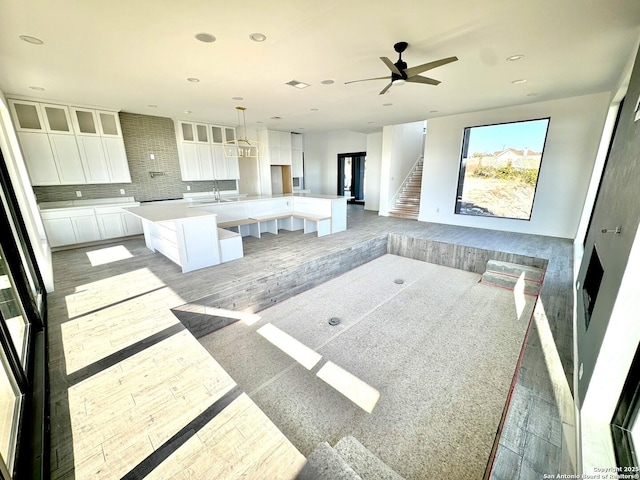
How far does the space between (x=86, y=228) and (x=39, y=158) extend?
1.45 metres

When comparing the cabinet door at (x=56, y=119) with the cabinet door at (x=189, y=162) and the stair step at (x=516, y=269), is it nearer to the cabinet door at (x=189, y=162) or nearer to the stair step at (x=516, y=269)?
the cabinet door at (x=189, y=162)

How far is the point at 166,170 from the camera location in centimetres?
642

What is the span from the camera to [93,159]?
17.2 feet

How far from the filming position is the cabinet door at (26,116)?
4375mm

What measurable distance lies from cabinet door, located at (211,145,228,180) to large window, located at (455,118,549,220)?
6.42 m

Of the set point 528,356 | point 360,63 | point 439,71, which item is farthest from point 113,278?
point 439,71

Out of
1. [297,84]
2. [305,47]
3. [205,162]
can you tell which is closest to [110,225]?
[205,162]

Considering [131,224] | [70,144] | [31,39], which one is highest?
[31,39]

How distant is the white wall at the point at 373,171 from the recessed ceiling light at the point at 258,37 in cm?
670

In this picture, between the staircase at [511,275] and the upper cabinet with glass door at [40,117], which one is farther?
the upper cabinet with glass door at [40,117]

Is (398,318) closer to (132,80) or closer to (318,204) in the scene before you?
(318,204)

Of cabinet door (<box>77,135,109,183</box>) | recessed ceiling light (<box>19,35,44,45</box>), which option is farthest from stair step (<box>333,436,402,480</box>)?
cabinet door (<box>77,135,109,183</box>)

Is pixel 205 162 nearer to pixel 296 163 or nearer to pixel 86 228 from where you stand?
pixel 86 228

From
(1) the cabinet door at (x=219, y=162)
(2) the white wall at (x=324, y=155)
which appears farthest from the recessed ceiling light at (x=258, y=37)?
(2) the white wall at (x=324, y=155)
